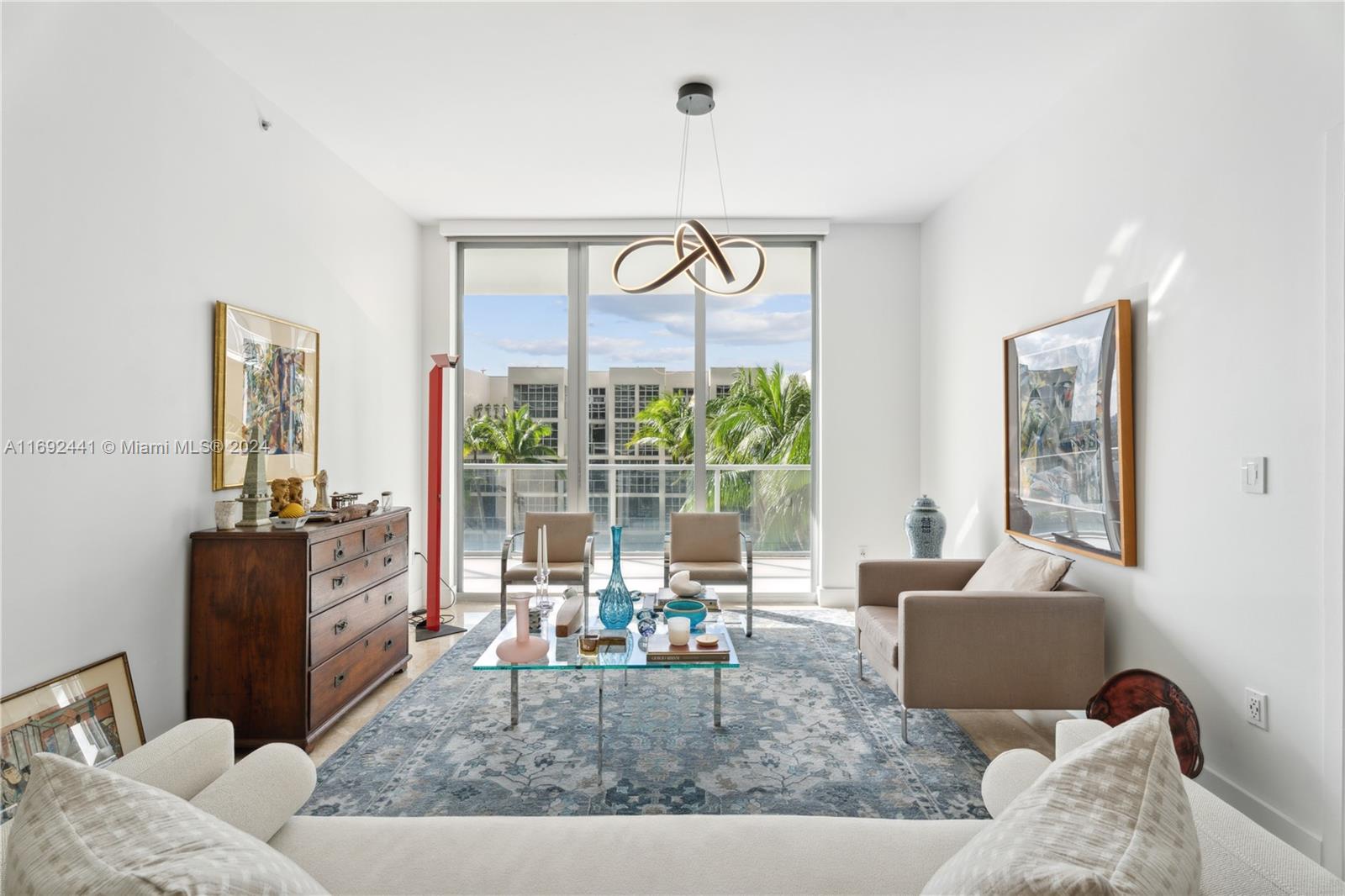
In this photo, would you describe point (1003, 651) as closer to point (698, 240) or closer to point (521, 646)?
point (521, 646)

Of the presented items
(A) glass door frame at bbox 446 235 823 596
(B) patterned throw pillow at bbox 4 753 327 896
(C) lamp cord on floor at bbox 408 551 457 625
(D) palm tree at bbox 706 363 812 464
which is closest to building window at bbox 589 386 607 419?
(A) glass door frame at bbox 446 235 823 596

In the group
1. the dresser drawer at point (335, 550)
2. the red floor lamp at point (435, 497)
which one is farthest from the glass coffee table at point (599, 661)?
the red floor lamp at point (435, 497)

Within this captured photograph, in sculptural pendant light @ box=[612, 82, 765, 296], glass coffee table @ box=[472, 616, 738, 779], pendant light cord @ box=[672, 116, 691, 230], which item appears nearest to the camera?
glass coffee table @ box=[472, 616, 738, 779]

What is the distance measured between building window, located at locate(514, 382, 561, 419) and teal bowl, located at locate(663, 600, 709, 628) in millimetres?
2584

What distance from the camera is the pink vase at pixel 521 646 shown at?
8.77 ft

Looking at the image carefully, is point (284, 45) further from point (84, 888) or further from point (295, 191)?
point (84, 888)

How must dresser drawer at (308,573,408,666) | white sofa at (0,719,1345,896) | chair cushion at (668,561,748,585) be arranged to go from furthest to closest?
chair cushion at (668,561,748,585) < dresser drawer at (308,573,408,666) < white sofa at (0,719,1345,896)

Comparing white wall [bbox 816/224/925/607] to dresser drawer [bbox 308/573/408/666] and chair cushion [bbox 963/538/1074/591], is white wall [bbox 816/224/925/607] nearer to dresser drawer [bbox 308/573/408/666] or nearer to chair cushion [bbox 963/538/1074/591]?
chair cushion [bbox 963/538/1074/591]

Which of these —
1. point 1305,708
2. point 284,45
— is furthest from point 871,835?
point 284,45

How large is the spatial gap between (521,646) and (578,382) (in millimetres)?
2952

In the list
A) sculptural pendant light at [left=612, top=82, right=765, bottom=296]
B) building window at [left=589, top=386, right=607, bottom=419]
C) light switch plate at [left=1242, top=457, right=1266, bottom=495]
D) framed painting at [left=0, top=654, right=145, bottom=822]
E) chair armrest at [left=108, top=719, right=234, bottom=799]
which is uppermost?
sculptural pendant light at [left=612, top=82, right=765, bottom=296]

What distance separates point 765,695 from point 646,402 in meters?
2.68

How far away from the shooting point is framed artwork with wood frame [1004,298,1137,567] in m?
2.71

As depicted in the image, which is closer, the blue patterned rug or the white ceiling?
the blue patterned rug
